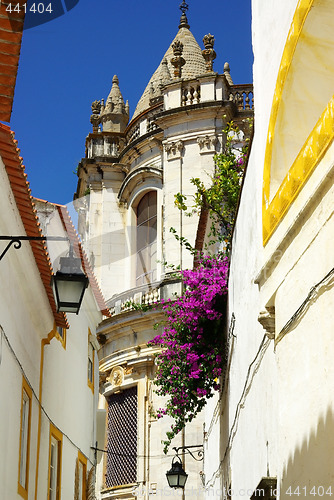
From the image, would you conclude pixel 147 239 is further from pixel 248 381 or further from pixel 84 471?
pixel 248 381

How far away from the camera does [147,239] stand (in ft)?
81.5

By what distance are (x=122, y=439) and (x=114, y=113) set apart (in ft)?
37.0

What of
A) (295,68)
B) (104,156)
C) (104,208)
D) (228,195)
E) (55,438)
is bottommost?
(55,438)

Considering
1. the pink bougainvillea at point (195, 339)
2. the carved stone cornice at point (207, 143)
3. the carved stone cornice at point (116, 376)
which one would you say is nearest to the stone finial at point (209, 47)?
the carved stone cornice at point (207, 143)

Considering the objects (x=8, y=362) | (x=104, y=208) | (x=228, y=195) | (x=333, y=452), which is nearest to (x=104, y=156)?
(x=104, y=208)

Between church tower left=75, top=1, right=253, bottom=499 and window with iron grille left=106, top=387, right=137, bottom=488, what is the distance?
0.08 ft

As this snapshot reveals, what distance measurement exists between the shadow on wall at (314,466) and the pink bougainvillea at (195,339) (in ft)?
21.1

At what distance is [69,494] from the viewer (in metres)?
14.6

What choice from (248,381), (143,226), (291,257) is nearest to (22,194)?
(248,381)

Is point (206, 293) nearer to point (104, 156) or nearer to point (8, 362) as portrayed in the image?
point (8, 362)

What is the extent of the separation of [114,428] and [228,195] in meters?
11.1

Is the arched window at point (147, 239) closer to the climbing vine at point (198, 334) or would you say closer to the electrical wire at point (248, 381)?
the climbing vine at point (198, 334)

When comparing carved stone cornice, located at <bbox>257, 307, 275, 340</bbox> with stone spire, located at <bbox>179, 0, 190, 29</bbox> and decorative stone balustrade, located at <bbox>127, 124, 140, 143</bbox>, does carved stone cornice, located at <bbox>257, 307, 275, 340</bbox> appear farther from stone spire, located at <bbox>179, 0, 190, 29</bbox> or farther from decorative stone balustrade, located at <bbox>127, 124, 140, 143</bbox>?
stone spire, located at <bbox>179, 0, 190, 29</bbox>

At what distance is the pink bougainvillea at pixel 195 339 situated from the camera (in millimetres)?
12664
